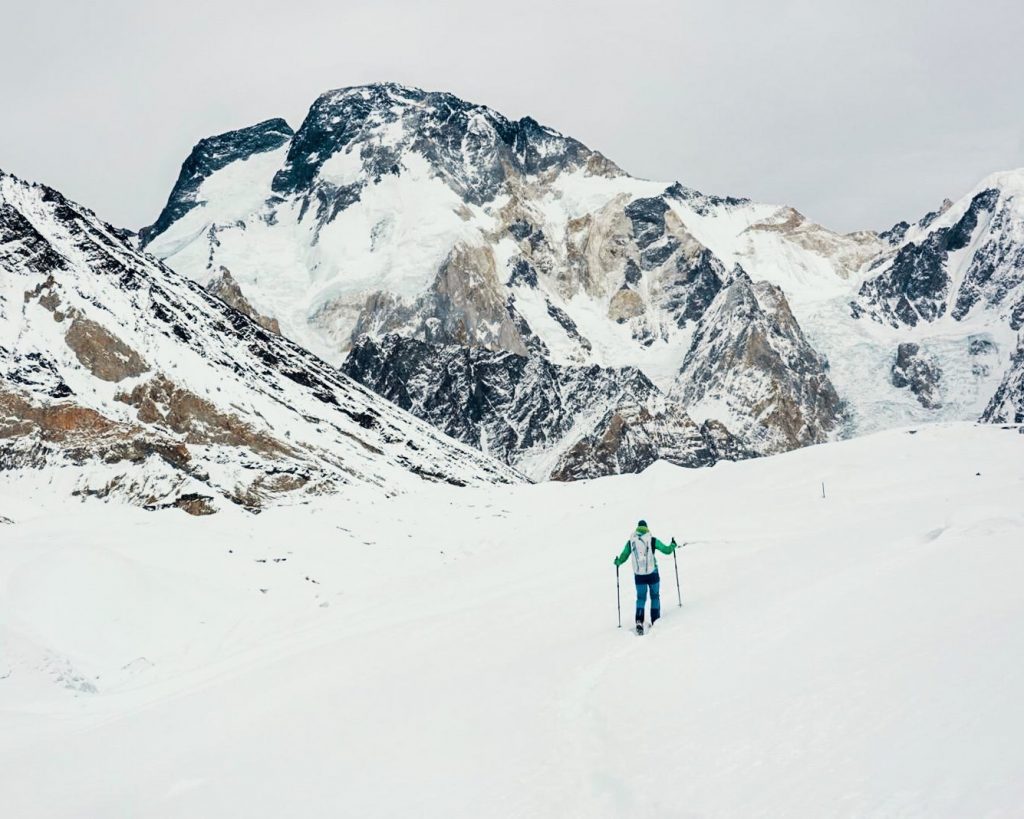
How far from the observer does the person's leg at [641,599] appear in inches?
634

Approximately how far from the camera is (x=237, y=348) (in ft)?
416

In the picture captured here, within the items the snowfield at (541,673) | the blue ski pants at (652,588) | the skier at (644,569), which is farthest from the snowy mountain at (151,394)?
the blue ski pants at (652,588)

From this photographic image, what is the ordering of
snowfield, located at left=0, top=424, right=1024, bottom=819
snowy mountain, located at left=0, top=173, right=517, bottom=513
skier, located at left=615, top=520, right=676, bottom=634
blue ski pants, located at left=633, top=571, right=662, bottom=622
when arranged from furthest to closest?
1. snowy mountain, located at left=0, top=173, right=517, bottom=513
2. blue ski pants, located at left=633, top=571, right=662, bottom=622
3. skier, located at left=615, top=520, right=676, bottom=634
4. snowfield, located at left=0, top=424, right=1024, bottom=819

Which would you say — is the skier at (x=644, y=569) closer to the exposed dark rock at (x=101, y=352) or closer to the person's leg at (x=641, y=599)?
the person's leg at (x=641, y=599)

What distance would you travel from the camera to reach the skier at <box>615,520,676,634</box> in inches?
642

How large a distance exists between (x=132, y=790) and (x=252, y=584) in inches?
738

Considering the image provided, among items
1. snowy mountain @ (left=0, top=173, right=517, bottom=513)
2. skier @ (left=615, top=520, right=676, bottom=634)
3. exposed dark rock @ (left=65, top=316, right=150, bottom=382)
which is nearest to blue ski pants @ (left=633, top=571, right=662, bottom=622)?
skier @ (left=615, top=520, right=676, bottom=634)

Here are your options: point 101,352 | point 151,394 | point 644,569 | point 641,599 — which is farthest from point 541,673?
point 101,352

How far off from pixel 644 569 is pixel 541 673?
149 inches

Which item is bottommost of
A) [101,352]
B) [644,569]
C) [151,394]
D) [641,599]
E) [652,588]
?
[641,599]

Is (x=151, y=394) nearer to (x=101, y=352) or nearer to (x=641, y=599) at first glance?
(x=101, y=352)

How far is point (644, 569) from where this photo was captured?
16.8 metres

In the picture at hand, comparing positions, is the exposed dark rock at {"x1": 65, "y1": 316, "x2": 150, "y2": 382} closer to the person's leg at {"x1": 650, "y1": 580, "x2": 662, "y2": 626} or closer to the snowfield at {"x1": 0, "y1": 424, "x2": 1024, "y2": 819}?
the snowfield at {"x1": 0, "y1": 424, "x2": 1024, "y2": 819}

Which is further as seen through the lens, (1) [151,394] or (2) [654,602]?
(1) [151,394]
